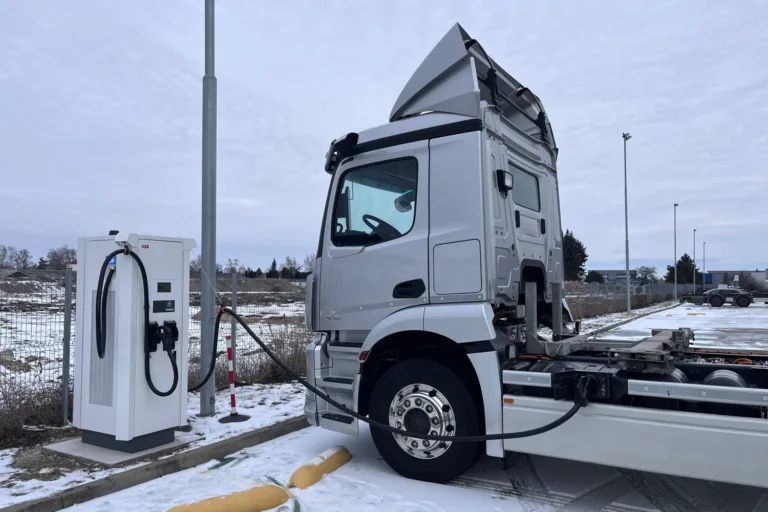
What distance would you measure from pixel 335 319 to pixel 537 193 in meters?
2.43

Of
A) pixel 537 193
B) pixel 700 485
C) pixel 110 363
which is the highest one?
pixel 537 193

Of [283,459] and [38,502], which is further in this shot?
[283,459]

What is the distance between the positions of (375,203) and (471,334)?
5.22 feet

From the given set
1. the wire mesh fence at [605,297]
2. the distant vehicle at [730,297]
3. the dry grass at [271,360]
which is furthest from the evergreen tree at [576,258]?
the dry grass at [271,360]

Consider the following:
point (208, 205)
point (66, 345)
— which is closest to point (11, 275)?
point (66, 345)

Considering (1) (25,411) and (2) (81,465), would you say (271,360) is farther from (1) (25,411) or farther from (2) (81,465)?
(2) (81,465)

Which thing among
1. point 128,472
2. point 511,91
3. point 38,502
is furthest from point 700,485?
point 38,502

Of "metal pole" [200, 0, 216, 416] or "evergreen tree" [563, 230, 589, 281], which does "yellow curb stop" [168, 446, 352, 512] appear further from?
"evergreen tree" [563, 230, 589, 281]

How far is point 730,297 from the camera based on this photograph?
3653 cm

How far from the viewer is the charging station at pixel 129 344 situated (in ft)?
17.1

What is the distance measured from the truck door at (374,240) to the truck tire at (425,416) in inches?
22.7

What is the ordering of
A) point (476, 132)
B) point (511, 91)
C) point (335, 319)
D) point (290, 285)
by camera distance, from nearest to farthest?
point (476, 132), point (335, 319), point (511, 91), point (290, 285)

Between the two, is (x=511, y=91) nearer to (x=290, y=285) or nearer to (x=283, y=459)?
(x=283, y=459)

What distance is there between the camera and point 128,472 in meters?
4.67
